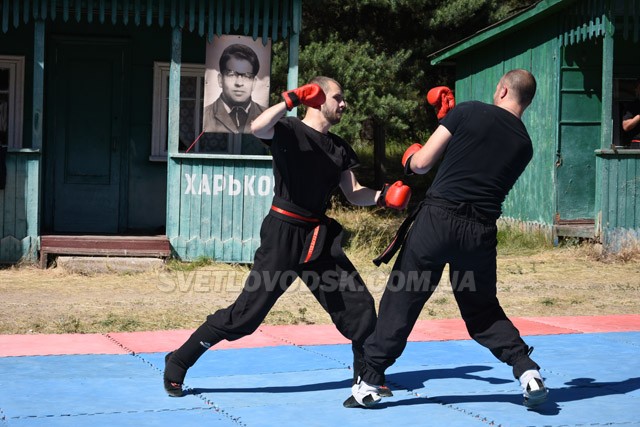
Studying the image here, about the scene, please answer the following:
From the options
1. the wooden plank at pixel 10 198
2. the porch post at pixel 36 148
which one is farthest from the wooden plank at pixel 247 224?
the wooden plank at pixel 10 198

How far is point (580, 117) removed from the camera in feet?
46.9

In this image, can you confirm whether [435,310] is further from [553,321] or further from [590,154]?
[590,154]

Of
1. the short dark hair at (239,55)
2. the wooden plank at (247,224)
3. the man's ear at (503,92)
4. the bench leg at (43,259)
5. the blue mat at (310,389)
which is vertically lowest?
the blue mat at (310,389)

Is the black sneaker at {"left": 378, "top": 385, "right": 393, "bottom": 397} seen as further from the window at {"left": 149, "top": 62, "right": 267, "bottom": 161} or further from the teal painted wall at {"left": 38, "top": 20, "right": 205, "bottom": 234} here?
the teal painted wall at {"left": 38, "top": 20, "right": 205, "bottom": 234}

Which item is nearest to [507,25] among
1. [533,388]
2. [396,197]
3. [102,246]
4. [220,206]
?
[220,206]

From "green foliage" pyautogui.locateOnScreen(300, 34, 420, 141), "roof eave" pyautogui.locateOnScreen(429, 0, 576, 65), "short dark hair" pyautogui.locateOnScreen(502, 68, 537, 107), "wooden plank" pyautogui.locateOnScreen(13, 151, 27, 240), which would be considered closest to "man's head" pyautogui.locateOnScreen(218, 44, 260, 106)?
"wooden plank" pyautogui.locateOnScreen(13, 151, 27, 240)

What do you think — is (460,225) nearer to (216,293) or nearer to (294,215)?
(294,215)

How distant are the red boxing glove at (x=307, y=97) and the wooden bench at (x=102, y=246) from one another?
270 inches

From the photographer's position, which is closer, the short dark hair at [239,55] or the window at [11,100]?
the short dark hair at [239,55]

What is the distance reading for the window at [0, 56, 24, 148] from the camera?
13086 millimetres

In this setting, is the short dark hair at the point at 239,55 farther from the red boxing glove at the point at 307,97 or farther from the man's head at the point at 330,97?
the red boxing glove at the point at 307,97

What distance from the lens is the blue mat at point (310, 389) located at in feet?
17.3

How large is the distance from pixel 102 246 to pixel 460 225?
742cm

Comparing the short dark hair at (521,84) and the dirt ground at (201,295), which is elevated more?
the short dark hair at (521,84)
